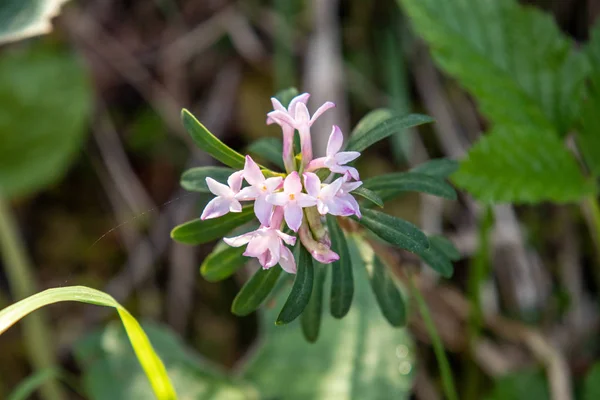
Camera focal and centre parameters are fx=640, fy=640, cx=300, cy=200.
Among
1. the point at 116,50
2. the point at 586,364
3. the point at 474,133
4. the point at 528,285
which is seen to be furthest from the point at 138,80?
the point at 586,364

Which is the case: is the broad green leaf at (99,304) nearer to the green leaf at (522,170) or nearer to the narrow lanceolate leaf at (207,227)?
the narrow lanceolate leaf at (207,227)

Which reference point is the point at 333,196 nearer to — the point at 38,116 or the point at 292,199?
the point at 292,199

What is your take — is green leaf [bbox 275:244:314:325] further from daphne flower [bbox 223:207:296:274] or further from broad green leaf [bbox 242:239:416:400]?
broad green leaf [bbox 242:239:416:400]

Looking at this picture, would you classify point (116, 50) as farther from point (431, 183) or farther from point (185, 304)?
point (431, 183)

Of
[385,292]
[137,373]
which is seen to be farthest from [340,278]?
[137,373]

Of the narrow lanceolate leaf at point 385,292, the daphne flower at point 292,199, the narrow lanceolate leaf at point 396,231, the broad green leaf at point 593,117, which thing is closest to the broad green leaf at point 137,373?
the narrow lanceolate leaf at point 385,292

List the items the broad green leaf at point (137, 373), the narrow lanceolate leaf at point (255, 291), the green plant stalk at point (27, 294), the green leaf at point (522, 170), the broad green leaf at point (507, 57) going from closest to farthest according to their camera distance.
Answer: the narrow lanceolate leaf at point (255, 291) → the green leaf at point (522, 170) → the broad green leaf at point (507, 57) → the broad green leaf at point (137, 373) → the green plant stalk at point (27, 294)
